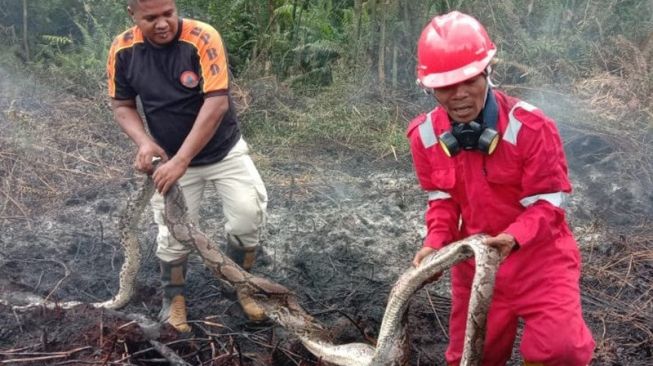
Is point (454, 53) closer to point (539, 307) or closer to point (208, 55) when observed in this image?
point (539, 307)

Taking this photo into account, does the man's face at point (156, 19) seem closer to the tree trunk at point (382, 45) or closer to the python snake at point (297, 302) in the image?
the python snake at point (297, 302)

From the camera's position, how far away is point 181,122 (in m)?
4.50

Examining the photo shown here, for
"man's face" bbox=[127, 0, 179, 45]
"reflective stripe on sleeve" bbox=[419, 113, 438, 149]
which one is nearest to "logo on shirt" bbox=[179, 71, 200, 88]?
"man's face" bbox=[127, 0, 179, 45]

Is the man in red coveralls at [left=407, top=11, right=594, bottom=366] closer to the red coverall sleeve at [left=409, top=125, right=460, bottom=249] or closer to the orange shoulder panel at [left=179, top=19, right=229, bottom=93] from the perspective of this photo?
the red coverall sleeve at [left=409, top=125, right=460, bottom=249]

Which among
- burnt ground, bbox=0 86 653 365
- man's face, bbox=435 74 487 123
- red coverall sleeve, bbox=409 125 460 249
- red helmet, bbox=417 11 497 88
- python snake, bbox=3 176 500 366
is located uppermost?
red helmet, bbox=417 11 497 88

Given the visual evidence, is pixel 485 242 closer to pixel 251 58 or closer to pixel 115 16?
pixel 251 58

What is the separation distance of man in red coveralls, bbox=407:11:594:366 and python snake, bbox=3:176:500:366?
0.13 metres

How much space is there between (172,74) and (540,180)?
7.22ft

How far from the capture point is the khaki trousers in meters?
4.74

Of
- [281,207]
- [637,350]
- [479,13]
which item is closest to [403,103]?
[479,13]

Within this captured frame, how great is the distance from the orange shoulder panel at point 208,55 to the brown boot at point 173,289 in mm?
1215

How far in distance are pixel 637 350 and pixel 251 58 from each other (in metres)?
6.34

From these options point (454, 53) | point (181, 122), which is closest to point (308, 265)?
point (181, 122)

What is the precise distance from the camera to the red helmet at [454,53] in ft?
10.5
